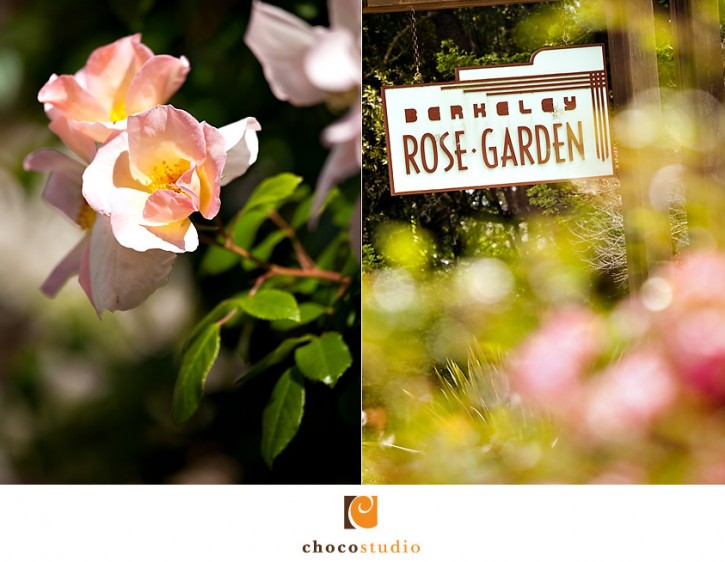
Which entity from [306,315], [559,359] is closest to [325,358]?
[306,315]

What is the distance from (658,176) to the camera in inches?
30.8

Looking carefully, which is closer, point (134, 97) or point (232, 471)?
point (134, 97)

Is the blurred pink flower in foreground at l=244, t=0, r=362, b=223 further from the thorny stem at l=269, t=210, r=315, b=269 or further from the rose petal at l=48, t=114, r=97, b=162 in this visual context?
the rose petal at l=48, t=114, r=97, b=162

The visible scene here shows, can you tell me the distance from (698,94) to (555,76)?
0.53 feet

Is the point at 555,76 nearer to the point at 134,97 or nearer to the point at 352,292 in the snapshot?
the point at 352,292

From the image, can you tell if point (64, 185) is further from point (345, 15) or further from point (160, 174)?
point (345, 15)

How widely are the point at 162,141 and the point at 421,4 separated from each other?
36 cm

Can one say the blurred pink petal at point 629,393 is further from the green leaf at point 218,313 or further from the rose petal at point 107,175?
the rose petal at point 107,175

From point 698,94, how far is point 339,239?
1.44 feet

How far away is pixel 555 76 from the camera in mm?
787
